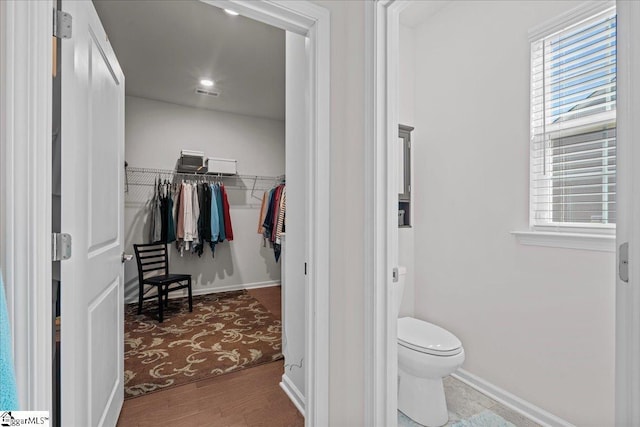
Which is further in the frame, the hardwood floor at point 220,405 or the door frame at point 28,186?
the hardwood floor at point 220,405

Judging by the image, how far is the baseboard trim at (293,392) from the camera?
1.89m

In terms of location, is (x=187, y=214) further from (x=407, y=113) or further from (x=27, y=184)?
(x=27, y=184)

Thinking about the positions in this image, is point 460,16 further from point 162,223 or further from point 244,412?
point 162,223

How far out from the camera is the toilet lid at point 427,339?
1.68m

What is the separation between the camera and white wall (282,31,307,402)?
185 centimetres

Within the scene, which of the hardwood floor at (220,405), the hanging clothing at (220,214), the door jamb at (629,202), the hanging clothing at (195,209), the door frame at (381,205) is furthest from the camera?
the hanging clothing at (220,214)

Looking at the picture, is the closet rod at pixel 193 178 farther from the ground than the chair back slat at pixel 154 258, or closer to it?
farther from the ground

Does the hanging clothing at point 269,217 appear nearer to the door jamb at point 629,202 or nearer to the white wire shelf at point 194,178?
the white wire shelf at point 194,178

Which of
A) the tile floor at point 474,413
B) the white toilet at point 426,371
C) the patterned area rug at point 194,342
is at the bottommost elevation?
the patterned area rug at point 194,342

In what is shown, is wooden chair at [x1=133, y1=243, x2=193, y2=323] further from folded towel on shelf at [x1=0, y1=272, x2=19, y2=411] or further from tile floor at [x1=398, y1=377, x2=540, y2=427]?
folded towel on shelf at [x1=0, y1=272, x2=19, y2=411]

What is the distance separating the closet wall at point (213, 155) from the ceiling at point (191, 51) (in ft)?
1.02

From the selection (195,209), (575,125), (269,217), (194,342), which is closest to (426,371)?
(575,125)

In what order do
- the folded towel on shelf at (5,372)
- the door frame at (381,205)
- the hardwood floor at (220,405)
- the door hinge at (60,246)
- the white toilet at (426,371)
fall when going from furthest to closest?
the hardwood floor at (220,405) → the white toilet at (426,371) → the door frame at (381,205) → the door hinge at (60,246) → the folded towel on shelf at (5,372)

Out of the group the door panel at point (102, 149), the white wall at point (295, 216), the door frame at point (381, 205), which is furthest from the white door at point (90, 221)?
the door frame at point (381, 205)
